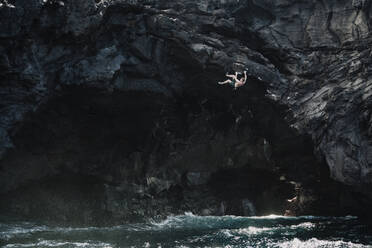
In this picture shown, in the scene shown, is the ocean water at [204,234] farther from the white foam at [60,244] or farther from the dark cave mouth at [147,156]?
the dark cave mouth at [147,156]

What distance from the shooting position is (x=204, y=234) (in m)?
28.2

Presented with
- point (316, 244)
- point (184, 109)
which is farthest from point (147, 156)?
point (316, 244)

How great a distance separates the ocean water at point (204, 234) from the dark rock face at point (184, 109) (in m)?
3.04

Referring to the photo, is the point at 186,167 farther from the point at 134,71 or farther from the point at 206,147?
the point at 134,71

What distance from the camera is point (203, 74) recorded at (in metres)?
35.0

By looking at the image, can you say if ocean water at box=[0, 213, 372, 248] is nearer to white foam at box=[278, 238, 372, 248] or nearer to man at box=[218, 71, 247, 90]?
white foam at box=[278, 238, 372, 248]

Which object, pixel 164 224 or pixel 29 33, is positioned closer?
pixel 29 33

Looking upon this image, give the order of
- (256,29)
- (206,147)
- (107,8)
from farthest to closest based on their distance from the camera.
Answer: (206,147) < (256,29) < (107,8)

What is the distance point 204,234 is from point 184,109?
42.2 ft

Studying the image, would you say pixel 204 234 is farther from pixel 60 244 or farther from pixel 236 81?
pixel 236 81

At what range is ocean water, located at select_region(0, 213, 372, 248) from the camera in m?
25.2

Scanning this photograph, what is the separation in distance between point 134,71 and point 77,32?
5.66 meters

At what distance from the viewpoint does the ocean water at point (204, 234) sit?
2517cm

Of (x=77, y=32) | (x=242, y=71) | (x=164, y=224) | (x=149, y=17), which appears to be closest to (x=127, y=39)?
(x=149, y=17)
